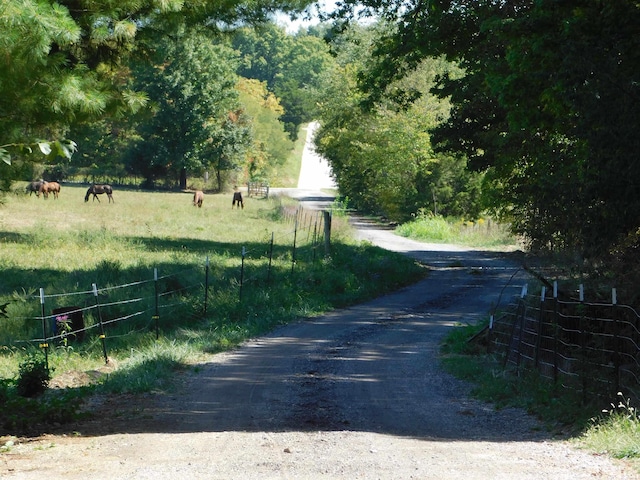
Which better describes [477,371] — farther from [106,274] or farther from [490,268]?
[490,268]

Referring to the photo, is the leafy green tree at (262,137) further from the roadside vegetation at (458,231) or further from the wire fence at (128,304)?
the wire fence at (128,304)

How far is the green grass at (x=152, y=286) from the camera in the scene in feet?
48.7

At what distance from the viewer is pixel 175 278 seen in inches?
923

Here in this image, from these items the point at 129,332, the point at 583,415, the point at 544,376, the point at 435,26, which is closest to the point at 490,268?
the point at 435,26

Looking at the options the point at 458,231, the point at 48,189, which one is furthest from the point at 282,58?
the point at 458,231

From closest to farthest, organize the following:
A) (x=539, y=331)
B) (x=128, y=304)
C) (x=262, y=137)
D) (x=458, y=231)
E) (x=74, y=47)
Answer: (x=539, y=331) < (x=74, y=47) < (x=128, y=304) < (x=458, y=231) < (x=262, y=137)

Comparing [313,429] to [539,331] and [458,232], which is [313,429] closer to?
[539,331]

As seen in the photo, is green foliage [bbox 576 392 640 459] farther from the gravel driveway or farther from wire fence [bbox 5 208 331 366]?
wire fence [bbox 5 208 331 366]

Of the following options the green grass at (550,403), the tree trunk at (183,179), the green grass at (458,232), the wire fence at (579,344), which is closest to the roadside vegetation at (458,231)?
the green grass at (458,232)

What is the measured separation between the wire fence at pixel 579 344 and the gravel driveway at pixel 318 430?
1.03 meters

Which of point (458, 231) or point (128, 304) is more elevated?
point (458, 231)

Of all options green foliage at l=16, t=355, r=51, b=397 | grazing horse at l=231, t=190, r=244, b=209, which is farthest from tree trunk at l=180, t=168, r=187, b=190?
green foliage at l=16, t=355, r=51, b=397

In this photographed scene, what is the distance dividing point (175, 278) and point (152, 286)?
1026 millimetres

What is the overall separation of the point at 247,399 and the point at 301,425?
1794mm
